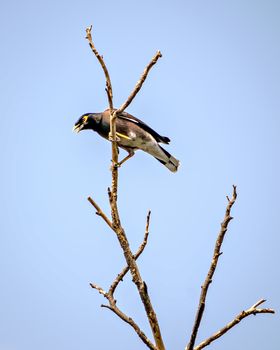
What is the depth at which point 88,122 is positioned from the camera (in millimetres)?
8281

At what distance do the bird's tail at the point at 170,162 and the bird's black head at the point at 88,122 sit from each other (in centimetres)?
140

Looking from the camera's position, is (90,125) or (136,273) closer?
(136,273)

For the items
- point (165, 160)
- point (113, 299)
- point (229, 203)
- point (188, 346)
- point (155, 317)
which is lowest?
point (188, 346)

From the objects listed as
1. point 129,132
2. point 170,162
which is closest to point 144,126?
point 129,132

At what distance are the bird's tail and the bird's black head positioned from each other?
140cm

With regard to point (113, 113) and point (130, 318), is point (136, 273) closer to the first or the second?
point (130, 318)

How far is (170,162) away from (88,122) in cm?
175

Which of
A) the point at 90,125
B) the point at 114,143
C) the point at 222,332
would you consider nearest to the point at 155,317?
the point at 222,332

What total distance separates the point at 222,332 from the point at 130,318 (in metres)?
0.61

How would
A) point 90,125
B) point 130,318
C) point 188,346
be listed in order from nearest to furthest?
1. point 188,346
2. point 130,318
3. point 90,125

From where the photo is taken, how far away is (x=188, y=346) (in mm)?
3105

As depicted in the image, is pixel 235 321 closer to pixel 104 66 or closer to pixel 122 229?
pixel 122 229

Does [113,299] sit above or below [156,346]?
above

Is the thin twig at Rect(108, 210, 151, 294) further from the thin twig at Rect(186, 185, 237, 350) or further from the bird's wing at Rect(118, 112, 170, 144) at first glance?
the bird's wing at Rect(118, 112, 170, 144)
